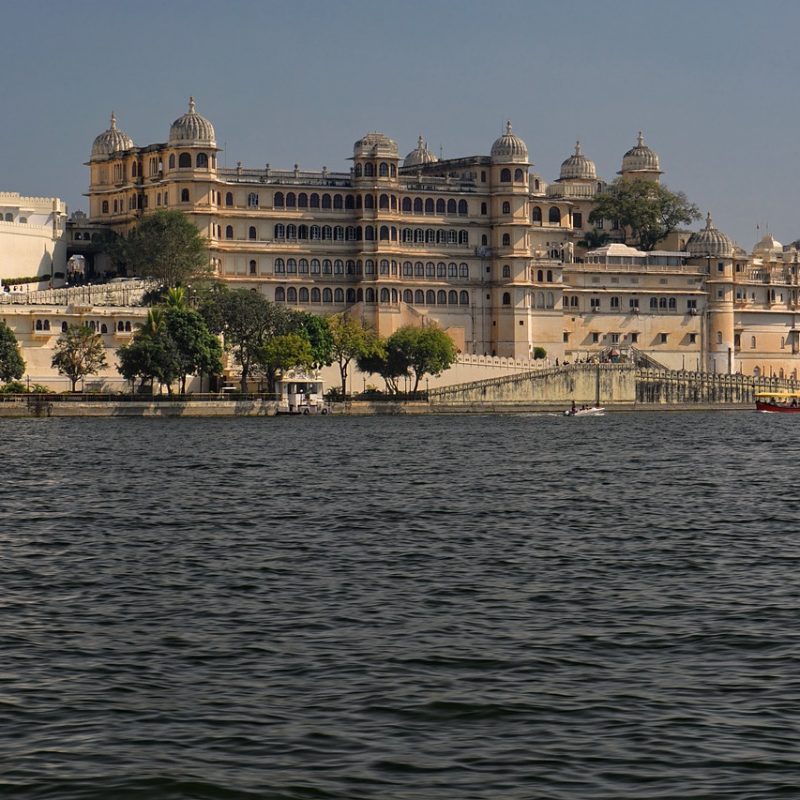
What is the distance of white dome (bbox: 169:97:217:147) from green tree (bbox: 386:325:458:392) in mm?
21595

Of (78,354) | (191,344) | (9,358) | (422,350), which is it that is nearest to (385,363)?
(422,350)

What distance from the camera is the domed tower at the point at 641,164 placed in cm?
15575

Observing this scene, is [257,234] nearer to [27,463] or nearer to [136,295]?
[136,295]

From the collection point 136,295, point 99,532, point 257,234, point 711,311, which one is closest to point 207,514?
point 99,532

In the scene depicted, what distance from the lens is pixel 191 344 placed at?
3939 inches

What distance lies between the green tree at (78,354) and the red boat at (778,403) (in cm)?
4754

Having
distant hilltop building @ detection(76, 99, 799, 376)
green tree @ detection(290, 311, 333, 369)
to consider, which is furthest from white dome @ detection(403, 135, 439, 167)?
green tree @ detection(290, 311, 333, 369)

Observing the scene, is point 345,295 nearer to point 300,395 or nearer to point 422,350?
point 422,350

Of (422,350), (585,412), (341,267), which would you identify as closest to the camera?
(422,350)

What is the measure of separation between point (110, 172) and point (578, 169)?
43141 millimetres

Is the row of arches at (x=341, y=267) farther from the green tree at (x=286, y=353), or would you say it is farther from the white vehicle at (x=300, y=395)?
the green tree at (x=286, y=353)

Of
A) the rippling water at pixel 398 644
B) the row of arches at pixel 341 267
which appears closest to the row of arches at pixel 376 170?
the row of arches at pixel 341 267

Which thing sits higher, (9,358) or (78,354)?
(78,354)

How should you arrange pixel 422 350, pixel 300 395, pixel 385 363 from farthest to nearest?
pixel 385 363 → pixel 422 350 → pixel 300 395
